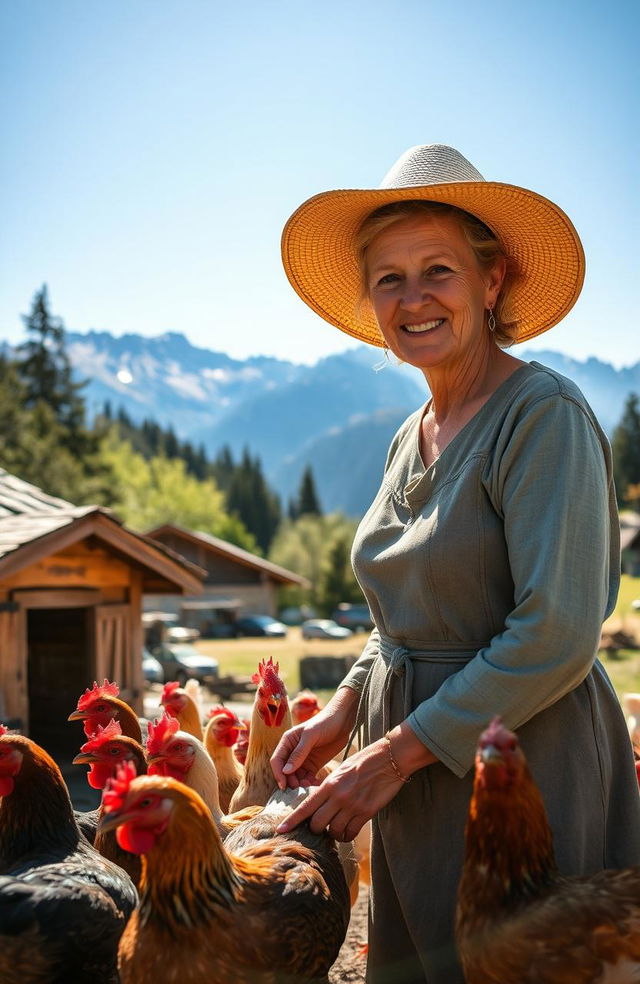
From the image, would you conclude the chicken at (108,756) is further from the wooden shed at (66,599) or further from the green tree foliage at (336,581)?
the green tree foliage at (336,581)

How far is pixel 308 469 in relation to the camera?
97.1 m

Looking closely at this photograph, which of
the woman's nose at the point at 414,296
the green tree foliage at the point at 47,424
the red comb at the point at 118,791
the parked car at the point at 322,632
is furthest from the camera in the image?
the parked car at the point at 322,632

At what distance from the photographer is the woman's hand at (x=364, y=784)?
6.83ft

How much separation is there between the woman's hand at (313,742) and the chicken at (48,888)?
2.20ft

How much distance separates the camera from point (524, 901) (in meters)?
1.84

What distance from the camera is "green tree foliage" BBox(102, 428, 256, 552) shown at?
67688 mm

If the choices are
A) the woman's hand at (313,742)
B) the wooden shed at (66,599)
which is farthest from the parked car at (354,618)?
the woman's hand at (313,742)

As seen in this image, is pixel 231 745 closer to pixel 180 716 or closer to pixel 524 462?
pixel 180 716

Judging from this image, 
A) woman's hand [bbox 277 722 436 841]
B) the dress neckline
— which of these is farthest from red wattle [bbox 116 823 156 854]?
the dress neckline

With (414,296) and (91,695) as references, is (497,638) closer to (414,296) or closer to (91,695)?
(414,296)

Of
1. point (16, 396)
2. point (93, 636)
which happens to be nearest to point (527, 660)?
point (93, 636)

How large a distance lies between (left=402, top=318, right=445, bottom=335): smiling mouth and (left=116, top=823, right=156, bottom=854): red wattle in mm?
1432

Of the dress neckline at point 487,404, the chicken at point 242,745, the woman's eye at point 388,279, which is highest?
the woman's eye at point 388,279

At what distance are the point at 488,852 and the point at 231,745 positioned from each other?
3280mm
